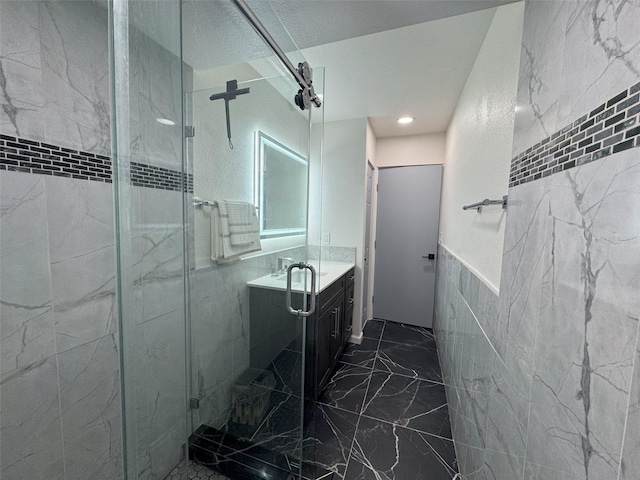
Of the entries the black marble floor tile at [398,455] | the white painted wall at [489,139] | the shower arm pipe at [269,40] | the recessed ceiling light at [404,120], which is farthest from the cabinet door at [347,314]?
the recessed ceiling light at [404,120]

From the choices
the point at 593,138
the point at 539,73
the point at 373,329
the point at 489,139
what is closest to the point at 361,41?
the point at 489,139

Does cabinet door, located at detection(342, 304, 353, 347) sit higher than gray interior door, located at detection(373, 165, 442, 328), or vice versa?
gray interior door, located at detection(373, 165, 442, 328)

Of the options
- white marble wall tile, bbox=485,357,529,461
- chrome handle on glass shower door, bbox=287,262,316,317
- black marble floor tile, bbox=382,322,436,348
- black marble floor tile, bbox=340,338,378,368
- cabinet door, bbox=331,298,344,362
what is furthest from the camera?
black marble floor tile, bbox=382,322,436,348

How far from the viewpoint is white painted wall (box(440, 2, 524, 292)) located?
1080 millimetres

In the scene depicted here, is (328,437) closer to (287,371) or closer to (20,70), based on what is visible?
(287,371)

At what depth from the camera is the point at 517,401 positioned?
780 mm

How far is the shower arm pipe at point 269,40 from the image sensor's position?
0.95 meters

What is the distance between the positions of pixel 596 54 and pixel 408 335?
3088mm

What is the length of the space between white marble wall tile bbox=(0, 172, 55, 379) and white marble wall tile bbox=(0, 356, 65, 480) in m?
0.05

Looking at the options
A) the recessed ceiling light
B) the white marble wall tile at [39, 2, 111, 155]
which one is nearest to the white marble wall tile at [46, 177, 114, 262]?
the white marble wall tile at [39, 2, 111, 155]

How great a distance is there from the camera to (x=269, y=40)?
1.10 metres

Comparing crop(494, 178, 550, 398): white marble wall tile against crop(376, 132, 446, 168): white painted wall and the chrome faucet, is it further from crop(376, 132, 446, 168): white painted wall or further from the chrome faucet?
crop(376, 132, 446, 168): white painted wall

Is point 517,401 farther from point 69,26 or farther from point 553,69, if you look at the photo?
point 69,26

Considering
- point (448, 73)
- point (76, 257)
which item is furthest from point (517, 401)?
point (448, 73)
